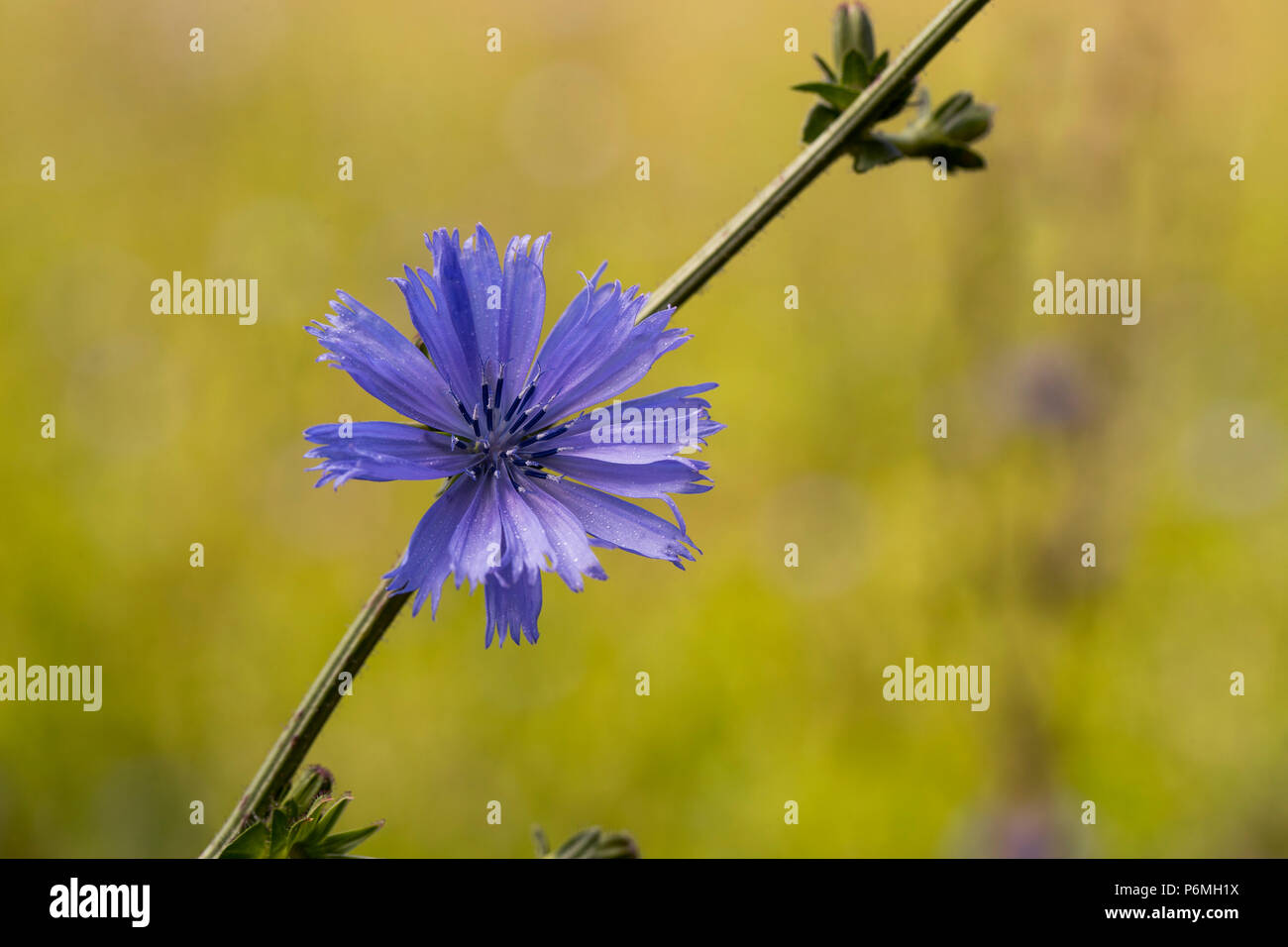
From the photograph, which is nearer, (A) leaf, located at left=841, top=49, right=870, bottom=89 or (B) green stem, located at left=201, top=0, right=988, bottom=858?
(B) green stem, located at left=201, top=0, right=988, bottom=858

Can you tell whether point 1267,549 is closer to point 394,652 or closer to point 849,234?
point 849,234

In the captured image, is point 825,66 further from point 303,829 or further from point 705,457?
point 705,457

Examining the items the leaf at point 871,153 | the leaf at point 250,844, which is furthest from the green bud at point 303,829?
the leaf at point 871,153

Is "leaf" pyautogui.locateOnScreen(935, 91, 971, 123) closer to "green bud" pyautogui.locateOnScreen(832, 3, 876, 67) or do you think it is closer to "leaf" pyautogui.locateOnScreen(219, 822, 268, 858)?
"green bud" pyautogui.locateOnScreen(832, 3, 876, 67)

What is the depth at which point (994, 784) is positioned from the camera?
3422 mm

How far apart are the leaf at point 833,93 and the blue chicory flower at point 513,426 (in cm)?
45

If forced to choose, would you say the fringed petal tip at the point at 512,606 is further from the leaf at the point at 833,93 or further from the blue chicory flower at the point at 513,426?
the leaf at the point at 833,93

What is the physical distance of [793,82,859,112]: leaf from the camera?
5.13ft

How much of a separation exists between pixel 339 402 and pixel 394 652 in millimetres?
1030

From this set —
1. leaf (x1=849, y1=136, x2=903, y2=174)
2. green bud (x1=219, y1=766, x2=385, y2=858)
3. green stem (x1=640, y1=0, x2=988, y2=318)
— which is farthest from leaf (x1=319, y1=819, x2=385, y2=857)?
leaf (x1=849, y1=136, x2=903, y2=174)

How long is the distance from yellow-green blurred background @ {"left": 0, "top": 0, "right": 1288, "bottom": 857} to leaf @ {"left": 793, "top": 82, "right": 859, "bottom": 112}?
1.37 meters

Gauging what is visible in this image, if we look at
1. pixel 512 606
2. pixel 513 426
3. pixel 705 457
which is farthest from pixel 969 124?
pixel 705 457

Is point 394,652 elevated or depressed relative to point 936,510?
depressed
